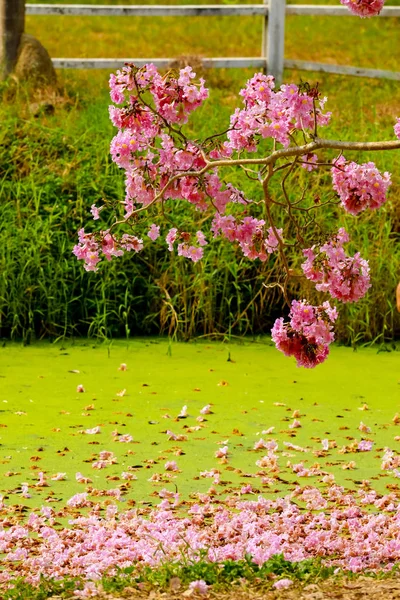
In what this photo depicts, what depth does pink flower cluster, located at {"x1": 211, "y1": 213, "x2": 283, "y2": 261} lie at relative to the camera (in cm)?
504

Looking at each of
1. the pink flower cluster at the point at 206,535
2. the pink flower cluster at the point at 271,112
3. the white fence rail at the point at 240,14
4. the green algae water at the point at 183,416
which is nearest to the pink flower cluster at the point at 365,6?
the pink flower cluster at the point at 271,112

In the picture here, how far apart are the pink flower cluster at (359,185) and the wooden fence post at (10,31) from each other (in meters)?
7.42

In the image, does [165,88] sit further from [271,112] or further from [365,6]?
[365,6]

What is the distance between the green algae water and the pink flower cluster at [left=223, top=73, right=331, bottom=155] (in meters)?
1.52

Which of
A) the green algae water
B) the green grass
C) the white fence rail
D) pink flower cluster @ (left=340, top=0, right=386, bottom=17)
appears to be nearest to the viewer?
the green grass

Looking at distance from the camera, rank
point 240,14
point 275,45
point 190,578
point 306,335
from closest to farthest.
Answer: point 190,578 < point 306,335 < point 240,14 < point 275,45

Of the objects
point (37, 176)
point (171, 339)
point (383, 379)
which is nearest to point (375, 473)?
point (383, 379)

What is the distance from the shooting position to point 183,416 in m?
6.56

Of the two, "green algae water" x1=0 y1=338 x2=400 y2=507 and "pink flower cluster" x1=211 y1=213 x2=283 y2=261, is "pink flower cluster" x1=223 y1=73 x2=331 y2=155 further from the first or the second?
"green algae water" x1=0 y1=338 x2=400 y2=507

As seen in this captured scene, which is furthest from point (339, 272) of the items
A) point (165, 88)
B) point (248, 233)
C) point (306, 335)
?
point (165, 88)

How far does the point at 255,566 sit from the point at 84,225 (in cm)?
463

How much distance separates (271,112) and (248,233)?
21.3 inches

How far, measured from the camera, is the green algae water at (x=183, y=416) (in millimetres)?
5578

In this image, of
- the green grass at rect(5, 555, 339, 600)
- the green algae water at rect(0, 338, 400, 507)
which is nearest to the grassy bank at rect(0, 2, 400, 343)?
the green algae water at rect(0, 338, 400, 507)
